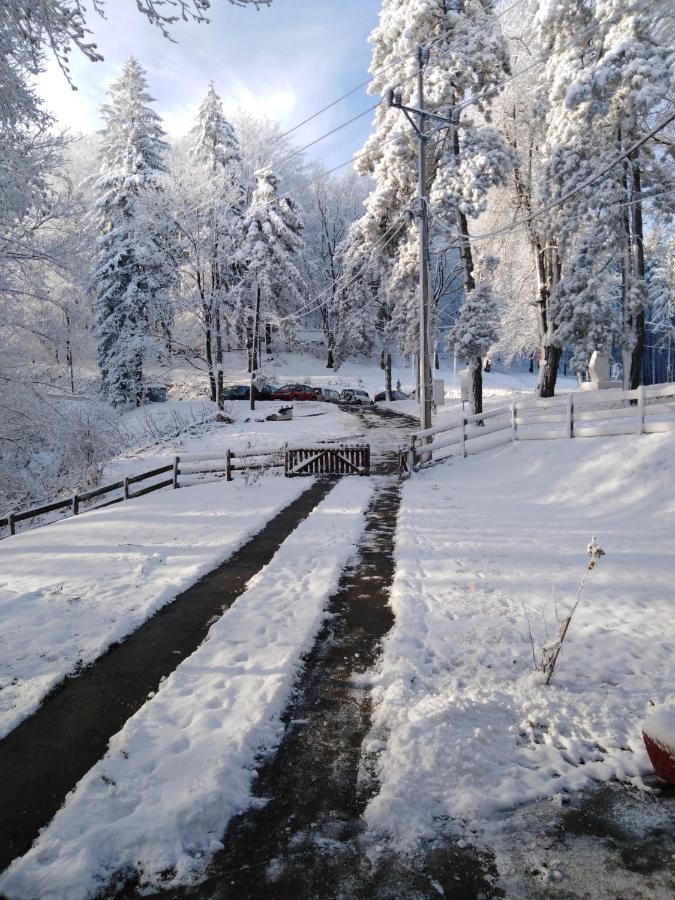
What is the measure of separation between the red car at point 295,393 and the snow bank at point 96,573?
98.2 feet

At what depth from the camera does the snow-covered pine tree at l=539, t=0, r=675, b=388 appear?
52.5 ft

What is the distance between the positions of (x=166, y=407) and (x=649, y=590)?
31.4m

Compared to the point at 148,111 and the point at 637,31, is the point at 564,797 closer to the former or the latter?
the point at 637,31

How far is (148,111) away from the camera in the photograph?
1398 inches

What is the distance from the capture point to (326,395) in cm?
4494

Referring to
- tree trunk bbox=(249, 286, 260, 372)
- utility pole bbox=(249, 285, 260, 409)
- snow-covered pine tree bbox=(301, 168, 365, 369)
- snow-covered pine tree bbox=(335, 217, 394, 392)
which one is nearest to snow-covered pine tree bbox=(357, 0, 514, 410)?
utility pole bbox=(249, 285, 260, 409)

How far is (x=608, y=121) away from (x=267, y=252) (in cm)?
2648

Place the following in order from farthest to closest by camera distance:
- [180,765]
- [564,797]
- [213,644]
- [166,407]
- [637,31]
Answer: [166,407], [637,31], [213,644], [180,765], [564,797]

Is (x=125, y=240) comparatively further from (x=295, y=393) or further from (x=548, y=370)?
(x=548, y=370)

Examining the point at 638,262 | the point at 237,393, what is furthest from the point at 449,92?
the point at 237,393

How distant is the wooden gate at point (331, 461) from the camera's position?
1700cm

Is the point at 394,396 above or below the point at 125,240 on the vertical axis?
below

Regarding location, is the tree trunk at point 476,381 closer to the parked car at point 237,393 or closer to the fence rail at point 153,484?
the fence rail at point 153,484

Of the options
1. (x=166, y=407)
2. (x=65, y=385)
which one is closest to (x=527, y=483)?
(x=65, y=385)
